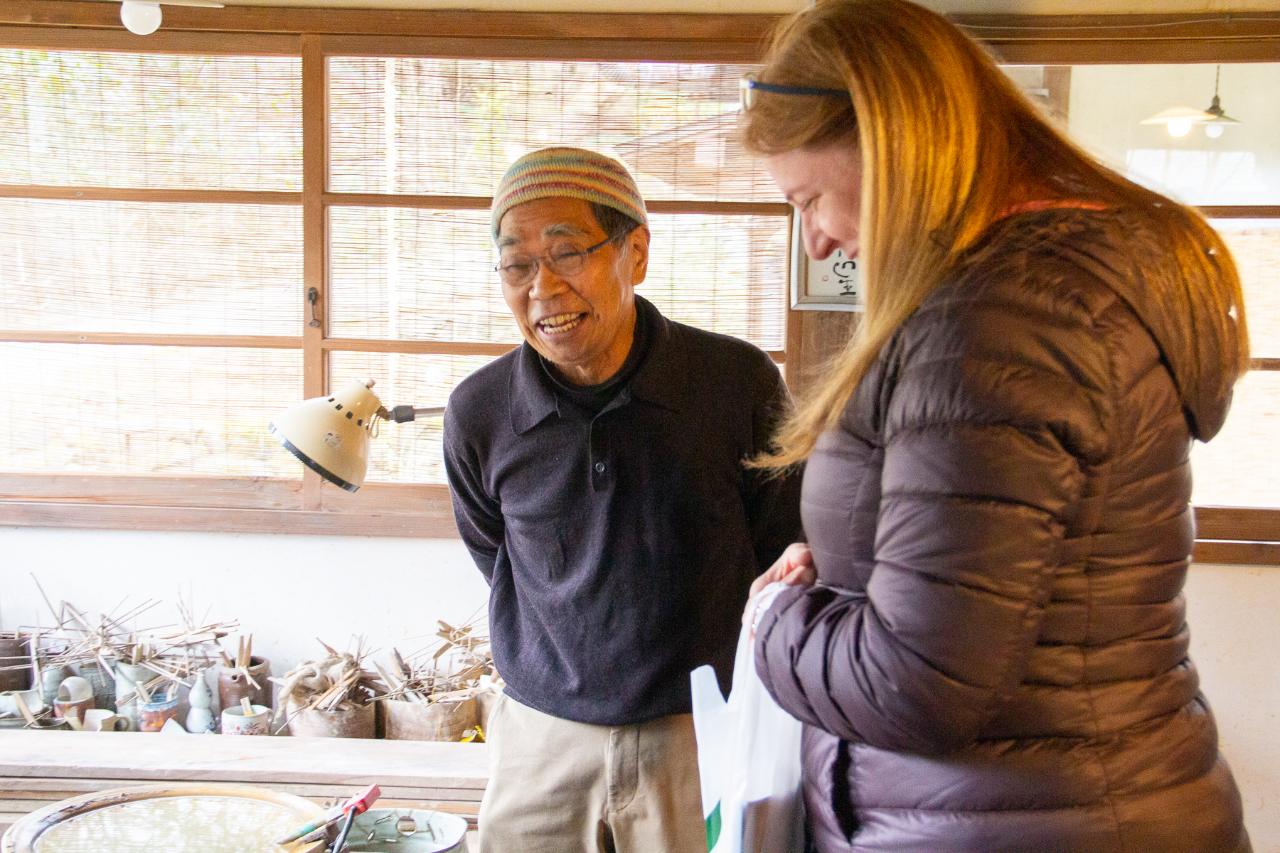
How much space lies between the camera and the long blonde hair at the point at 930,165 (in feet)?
3.44

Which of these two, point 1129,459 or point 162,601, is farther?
point 162,601

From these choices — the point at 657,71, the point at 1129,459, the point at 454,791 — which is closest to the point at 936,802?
the point at 1129,459

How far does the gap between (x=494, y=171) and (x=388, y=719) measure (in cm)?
168

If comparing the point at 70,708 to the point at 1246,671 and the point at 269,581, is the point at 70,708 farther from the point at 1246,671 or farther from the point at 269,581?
the point at 1246,671

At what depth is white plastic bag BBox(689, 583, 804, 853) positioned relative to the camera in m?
1.31

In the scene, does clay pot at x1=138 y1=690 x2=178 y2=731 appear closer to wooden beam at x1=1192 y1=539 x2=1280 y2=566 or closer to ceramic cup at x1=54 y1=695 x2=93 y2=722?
ceramic cup at x1=54 y1=695 x2=93 y2=722

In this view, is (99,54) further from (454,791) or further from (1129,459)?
(1129,459)

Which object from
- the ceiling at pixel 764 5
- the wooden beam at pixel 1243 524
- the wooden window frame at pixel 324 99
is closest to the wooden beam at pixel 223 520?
the wooden window frame at pixel 324 99

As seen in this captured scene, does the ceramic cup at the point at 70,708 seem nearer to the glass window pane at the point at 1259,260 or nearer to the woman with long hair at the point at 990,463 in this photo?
the woman with long hair at the point at 990,463

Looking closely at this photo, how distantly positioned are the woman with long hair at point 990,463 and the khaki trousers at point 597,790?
72 centimetres

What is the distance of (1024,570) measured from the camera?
953 mm

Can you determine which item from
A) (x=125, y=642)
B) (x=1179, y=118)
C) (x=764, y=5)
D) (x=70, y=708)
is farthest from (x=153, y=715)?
(x=1179, y=118)

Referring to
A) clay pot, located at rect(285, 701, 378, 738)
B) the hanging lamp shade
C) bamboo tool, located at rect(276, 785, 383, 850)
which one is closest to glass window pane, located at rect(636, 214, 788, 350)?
the hanging lamp shade

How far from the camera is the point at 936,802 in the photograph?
1068mm
